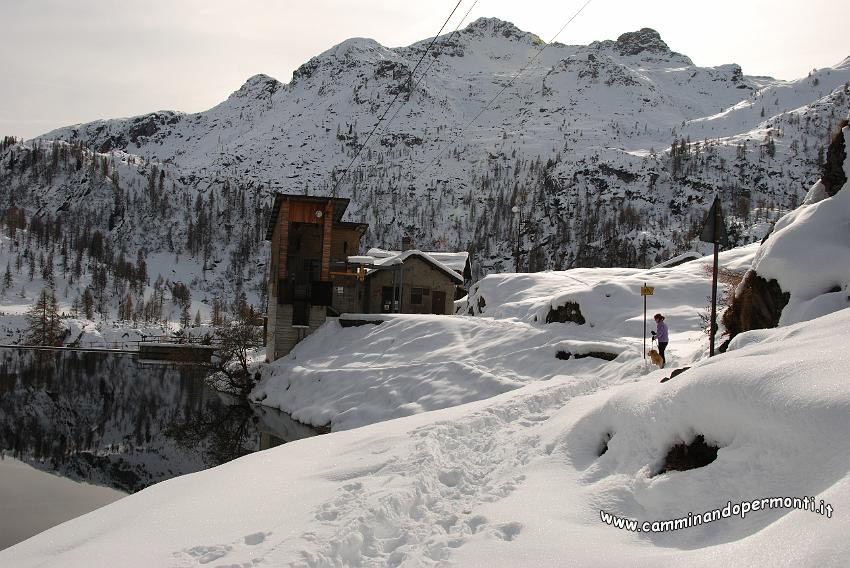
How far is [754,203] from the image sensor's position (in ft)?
646

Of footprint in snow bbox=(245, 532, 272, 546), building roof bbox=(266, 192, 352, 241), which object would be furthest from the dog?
building roof bbox=(266, 192, 352, 241)

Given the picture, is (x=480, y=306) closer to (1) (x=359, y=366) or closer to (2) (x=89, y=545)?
(1) (x=359, y=366)

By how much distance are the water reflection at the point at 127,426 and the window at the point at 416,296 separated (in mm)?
16660

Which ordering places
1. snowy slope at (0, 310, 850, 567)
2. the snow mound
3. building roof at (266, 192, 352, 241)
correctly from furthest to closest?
building roof at (266, 192, 352, 241) < the snow mound < snowy slope at (0, 310, 850, 567)

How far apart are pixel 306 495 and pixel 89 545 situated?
9.30ft

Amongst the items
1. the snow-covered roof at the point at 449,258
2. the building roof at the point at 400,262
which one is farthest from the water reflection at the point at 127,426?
the snow-covered roof at the point at 449,258

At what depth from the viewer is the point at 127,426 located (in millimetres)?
28812

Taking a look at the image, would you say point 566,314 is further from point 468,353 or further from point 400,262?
point 400,262

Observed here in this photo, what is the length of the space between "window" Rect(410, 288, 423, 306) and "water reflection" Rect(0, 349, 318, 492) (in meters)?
16.7

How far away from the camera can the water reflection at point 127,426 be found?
21391 millimetres

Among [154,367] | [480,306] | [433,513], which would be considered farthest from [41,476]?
[154,367]

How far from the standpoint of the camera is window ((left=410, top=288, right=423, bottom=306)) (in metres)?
48.3

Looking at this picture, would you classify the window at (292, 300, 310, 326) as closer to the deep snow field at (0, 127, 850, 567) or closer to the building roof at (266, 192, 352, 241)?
the building roof at (266, 192, 352, 241)

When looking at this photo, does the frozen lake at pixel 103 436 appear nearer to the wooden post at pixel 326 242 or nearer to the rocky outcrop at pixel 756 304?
the wooden post at pixel 326 242
